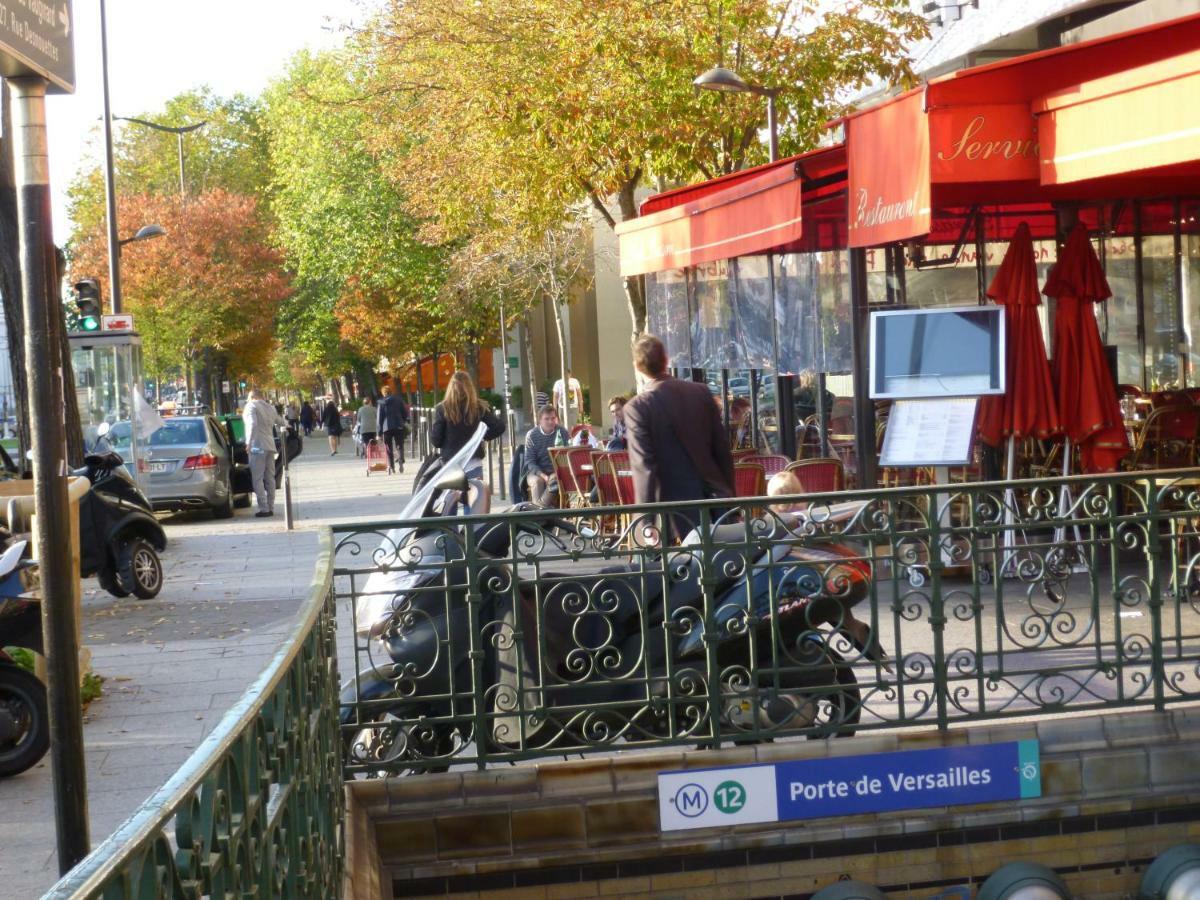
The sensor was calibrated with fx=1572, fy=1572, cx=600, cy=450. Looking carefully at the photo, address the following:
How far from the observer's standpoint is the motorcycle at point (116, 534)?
13.3 m

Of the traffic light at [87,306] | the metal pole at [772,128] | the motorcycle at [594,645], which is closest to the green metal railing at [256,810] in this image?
the motorcycle at [594,645]

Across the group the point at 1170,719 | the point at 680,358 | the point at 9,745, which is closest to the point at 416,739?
the point at 9,745

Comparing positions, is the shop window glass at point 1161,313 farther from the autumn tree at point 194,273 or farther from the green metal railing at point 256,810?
the autumn tree at point 194,273

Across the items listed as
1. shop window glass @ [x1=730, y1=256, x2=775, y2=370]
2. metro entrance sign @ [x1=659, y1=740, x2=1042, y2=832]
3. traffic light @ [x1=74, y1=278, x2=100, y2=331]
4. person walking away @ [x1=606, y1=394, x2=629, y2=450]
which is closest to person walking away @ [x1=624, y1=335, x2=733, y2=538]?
metro entrance sign @ [x1=659, y1=740, x2=1042, y2=832]

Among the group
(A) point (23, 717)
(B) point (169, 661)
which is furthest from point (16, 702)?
(B) point (169, 661)

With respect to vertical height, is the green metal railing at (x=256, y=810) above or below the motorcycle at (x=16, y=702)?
above

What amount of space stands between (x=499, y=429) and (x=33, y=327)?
25.4ft

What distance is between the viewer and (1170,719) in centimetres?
671

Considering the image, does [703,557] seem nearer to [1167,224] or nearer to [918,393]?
[918,393]

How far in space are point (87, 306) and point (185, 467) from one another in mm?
2887

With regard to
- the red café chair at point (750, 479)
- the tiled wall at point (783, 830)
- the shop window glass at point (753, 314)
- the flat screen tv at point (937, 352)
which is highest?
the shop window glass at point (753, 314)

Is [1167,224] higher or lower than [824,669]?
higher

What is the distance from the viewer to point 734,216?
12.3 m

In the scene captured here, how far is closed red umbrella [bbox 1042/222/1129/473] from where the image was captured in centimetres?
1035
